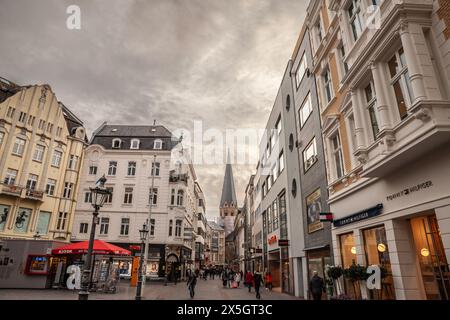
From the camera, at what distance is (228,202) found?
498 feet

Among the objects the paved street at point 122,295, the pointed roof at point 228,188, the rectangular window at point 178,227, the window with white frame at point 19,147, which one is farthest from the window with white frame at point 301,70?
the pointed roof at point 228,188

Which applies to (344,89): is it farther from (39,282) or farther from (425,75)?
(39,282)

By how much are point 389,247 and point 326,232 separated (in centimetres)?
568

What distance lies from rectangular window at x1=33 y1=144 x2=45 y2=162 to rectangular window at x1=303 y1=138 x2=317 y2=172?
97.5 feet

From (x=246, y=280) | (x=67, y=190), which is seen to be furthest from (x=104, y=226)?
(x=246, y=280)

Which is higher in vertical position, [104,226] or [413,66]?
[413,66]

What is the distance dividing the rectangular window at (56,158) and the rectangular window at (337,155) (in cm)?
3262

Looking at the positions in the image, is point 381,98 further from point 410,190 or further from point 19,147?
point 19,147

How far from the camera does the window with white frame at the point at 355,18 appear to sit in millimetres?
12086

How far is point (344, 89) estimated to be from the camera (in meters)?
13.6

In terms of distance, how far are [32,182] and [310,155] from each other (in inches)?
1191

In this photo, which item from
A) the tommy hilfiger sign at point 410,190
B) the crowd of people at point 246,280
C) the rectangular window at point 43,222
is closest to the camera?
the tommy hilfiger sign at point 410,190

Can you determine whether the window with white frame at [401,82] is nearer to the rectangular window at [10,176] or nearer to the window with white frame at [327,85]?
the window with white frame at [327,85]
